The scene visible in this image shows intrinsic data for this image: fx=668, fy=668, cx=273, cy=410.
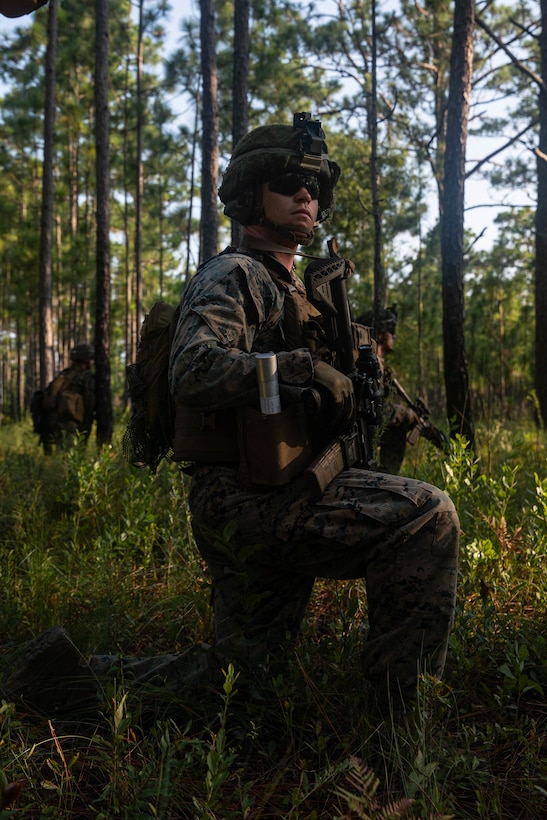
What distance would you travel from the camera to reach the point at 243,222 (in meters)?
2.58

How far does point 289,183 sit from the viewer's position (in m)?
2.46

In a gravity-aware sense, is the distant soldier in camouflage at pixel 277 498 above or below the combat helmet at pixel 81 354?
below

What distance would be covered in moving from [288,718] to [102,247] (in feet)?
29.6

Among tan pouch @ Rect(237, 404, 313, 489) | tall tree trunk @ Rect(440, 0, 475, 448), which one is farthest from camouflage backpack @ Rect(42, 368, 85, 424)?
tan pouch @ Rect(237, 404, 313, 489)

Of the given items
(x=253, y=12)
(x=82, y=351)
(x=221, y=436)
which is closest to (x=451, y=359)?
(x=221, y=436)

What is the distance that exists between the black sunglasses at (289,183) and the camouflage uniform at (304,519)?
358mm

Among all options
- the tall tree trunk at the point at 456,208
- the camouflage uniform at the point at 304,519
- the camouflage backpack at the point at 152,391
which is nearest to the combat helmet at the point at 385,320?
the tall tree trunk at the point at 456,208

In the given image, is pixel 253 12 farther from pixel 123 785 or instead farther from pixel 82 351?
pixel 123 785

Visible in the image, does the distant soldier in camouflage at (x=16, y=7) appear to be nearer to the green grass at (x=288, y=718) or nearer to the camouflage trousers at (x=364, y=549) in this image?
the camouflage trousers at (x=364, y=549)

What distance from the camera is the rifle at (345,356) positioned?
2264mm

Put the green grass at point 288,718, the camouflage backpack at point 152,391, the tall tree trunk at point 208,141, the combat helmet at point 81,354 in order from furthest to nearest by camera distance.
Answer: the combat helmet at point 81,354
the tall tree trunk at point 208,141
the camouflage backpack at point 152,391
the green grass at point 288,718

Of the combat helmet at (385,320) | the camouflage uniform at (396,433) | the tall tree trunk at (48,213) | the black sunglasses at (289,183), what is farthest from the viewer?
the tall tree trunk at (48,213)

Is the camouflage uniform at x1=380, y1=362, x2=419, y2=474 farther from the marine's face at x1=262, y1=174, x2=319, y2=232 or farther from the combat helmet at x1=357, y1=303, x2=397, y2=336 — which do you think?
the marine's face at x1=262, y1=174, x2=319, y2=232

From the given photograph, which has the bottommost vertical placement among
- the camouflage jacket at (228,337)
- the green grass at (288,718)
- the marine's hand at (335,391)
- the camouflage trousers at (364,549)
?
the green grass at (288,718)
